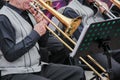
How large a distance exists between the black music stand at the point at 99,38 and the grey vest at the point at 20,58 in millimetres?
397

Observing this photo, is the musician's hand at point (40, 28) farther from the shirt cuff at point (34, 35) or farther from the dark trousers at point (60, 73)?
the dark trousers at point (60, 73)

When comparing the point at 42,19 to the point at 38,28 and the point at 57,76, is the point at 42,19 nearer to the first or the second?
the point at 38,28

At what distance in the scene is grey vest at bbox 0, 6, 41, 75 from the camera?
105 inches

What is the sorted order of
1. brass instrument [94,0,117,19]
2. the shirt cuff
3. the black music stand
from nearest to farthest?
the black music stand, the shirt cuff, brass instrument [94,0,117,19]

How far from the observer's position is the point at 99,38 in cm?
257

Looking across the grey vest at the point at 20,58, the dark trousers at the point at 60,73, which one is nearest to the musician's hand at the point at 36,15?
the grey vest at the point at 20,58

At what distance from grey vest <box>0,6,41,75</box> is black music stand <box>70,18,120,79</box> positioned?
40 cm

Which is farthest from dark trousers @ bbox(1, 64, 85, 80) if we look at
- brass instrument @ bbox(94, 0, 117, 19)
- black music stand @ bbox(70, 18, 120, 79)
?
brass instrument @ bbox(94, 0, 117, 19)

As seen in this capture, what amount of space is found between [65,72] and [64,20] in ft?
1.48

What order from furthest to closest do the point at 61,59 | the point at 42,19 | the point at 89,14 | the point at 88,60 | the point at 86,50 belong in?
1. the point at 61,59
2. the point at 89,14
3. the point at 88,60
4. the point at 42,19
5. the point at 86,50

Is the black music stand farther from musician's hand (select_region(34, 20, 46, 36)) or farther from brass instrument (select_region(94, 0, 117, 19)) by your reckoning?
brass instrument (select_region(94, 0, 117, 19))

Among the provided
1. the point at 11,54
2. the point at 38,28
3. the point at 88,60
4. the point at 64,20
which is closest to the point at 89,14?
the point at 88,60

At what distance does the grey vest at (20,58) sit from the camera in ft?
8.77

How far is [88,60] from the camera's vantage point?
353cm
